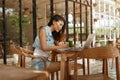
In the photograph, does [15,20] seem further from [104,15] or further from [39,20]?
[104,15]

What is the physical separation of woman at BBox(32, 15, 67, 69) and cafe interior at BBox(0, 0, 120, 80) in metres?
0.11

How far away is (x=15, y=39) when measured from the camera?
6.50 m

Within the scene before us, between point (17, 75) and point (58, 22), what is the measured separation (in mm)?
2510

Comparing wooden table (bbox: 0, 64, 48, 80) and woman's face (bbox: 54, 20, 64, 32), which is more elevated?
woman's face (bbox: 54, 20, 64, 32)

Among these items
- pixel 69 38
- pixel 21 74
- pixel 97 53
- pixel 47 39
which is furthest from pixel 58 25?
pixel 69 38

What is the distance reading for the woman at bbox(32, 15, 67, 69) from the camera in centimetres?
297

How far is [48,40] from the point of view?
3180mm

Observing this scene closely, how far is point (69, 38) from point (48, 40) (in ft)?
9.39

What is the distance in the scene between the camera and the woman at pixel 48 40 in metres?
2.97

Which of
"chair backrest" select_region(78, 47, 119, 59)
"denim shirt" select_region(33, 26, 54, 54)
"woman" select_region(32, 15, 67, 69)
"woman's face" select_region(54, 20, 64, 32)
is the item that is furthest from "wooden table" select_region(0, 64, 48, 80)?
"woman's face" select_region(54, 20, 64, 32)

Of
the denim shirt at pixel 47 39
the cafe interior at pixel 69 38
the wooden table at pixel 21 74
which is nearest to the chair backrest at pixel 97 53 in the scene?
the cafe interior at pixel 69 38

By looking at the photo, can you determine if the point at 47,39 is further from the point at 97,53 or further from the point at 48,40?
the point at 97,53

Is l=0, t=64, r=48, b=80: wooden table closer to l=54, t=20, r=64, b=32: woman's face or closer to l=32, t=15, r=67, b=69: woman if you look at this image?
l=32, t=15, r=67, b=69: woman

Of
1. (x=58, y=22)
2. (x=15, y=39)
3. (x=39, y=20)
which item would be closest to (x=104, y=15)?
(x=39, y=20)
